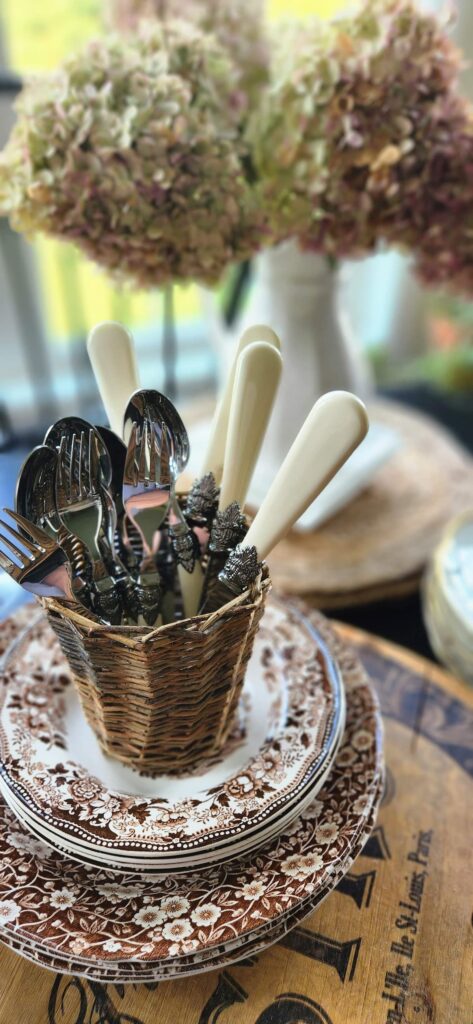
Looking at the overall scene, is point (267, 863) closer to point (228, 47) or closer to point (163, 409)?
point (163, 409)

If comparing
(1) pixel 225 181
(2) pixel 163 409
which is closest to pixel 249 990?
(2) pixel 163 409

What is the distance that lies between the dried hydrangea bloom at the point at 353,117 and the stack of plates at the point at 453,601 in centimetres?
31

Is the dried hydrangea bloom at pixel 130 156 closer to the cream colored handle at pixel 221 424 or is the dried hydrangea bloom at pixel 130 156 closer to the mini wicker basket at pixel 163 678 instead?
the cream colored handle at pixel 221 424

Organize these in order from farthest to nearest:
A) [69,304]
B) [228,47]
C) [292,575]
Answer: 1. [69,304]
2. [292,575]
3. [228,47]

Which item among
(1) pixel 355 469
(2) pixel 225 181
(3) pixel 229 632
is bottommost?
(1) pixel 355 469

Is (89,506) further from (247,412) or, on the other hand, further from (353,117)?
(353,117)

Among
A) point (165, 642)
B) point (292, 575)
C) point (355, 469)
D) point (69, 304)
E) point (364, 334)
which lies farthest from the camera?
point (364, 334)

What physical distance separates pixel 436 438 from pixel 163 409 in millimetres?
804

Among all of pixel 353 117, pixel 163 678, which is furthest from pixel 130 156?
pixel 163 678

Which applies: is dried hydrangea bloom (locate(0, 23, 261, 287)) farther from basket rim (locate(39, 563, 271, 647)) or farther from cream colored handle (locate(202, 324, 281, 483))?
basket rim (locate(39, 563, 271, 647))

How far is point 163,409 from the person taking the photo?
1.22 feet

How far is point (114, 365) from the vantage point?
42 centimetres

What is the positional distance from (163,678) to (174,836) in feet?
0.29

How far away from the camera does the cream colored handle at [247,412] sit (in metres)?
0.34
